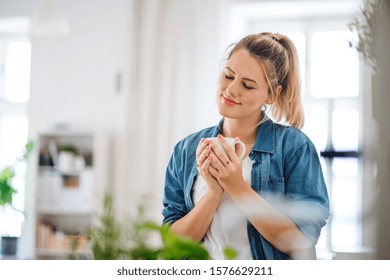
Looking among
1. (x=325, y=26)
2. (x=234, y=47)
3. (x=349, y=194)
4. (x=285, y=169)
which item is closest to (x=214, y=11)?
(x=234, y=47)

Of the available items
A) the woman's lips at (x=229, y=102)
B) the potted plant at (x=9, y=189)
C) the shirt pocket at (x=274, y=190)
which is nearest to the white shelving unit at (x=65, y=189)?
the potted plant at (x=9, y=189)

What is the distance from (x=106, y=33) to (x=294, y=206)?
917mm

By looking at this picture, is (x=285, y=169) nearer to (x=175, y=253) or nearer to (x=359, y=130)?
(x=359, y=130)

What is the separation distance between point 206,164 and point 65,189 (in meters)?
0.59

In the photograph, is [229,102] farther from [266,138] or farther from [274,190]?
[274,190]

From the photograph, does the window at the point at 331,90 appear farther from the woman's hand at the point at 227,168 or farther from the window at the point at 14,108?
the window at the point at 14,108

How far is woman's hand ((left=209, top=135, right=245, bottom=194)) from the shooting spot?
2.08m

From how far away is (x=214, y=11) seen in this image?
2.24 meters

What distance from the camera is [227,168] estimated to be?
2086 millimetres

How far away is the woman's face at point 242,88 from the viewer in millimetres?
2107

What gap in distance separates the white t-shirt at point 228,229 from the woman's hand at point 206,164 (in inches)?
0.9

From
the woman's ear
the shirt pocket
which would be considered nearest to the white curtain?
the woman's ear

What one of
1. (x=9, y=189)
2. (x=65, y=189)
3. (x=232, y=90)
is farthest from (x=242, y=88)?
(x=9, y=189)
